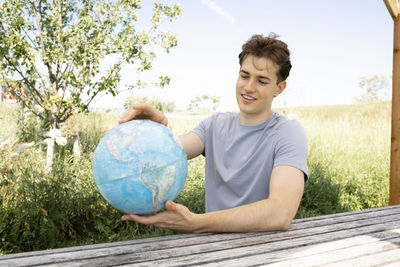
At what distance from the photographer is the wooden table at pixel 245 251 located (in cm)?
160

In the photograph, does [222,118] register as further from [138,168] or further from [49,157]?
[49,157]

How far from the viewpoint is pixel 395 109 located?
4523 millimetres

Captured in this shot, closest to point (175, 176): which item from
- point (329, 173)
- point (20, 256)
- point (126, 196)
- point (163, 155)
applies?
point (163, 155)

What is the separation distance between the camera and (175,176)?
1.77m

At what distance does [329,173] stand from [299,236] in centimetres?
434

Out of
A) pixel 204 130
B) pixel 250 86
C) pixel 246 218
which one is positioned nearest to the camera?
pixel 246 218

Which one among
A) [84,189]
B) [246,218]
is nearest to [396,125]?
[246,218]

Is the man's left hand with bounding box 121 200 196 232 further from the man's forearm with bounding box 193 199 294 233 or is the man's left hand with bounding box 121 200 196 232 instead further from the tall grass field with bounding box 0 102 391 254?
the tall grass field with bounding box 0 102 391 254

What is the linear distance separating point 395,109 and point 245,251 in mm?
3829

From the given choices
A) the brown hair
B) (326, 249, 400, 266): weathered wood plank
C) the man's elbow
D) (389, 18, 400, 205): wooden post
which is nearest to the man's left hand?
the man's elbow

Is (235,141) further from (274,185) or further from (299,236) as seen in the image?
(299,236)

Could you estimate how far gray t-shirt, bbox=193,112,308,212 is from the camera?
7.64ft

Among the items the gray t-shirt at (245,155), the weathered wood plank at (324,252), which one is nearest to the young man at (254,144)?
the gray t-shirt at (245,155)

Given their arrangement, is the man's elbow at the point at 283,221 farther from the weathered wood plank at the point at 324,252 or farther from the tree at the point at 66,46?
the tree at the point at 66,46
